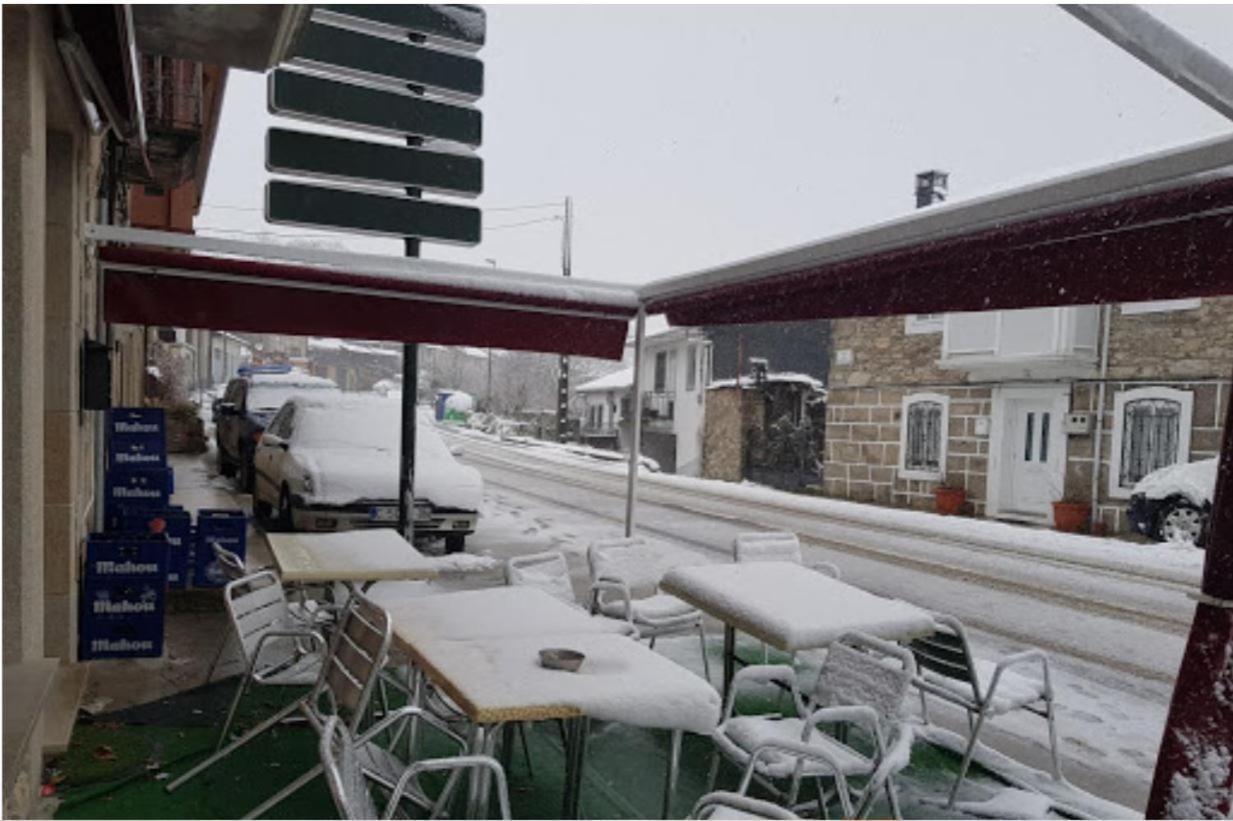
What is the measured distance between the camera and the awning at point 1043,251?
10.5ft

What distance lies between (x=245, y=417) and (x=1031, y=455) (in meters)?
14.6

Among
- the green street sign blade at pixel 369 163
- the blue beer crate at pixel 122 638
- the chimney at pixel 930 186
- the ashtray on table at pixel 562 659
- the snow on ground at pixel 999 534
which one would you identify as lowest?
the snow on ground at pixel 999 534

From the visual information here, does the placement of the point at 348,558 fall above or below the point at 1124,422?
below

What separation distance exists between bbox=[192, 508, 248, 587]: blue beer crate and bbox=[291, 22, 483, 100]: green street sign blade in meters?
3.47

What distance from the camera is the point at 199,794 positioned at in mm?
3811

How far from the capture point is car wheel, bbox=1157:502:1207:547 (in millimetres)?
13531

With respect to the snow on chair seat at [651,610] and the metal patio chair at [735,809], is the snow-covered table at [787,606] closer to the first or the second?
the snow on chair seat at [651,610]

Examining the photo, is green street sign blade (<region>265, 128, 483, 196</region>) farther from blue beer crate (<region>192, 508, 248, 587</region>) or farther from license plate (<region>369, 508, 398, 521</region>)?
license plate (<region>369, 508, 398, 521</region>)

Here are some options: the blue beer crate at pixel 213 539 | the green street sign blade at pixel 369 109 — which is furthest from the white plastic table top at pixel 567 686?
the green street sign blade at pixel 369 109

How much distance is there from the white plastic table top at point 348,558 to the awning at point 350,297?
56.1 inches

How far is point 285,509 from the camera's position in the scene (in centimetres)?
941

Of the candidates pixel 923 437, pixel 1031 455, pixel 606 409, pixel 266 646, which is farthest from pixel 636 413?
pixel 606 409

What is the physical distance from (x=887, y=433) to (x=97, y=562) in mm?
18120

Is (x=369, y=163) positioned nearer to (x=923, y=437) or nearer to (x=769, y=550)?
(x=769, y=550)
